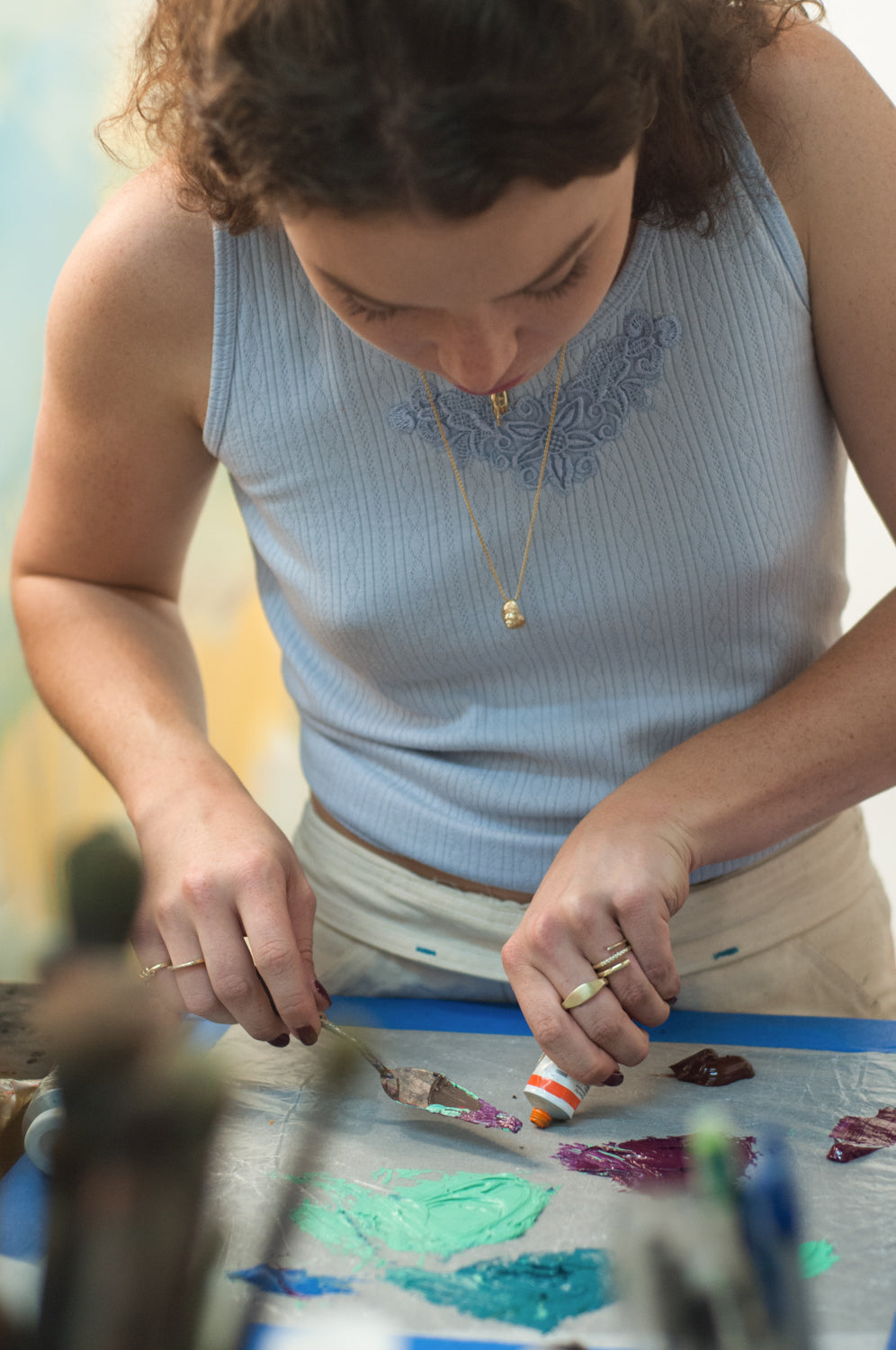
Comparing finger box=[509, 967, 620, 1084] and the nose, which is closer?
the nose

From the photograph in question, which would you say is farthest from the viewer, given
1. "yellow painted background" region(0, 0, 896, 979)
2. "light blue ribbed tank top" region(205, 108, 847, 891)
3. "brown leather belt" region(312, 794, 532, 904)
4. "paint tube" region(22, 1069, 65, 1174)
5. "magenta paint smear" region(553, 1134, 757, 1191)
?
"yellow painted background" region(0, 0, 896, 979)

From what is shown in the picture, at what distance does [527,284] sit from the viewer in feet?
1.74

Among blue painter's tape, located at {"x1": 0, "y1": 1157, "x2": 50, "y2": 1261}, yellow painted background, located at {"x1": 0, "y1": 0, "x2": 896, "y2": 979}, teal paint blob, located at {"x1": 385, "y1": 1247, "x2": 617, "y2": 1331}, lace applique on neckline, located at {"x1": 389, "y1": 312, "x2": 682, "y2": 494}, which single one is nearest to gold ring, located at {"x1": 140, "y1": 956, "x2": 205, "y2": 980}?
blue painter's tape, located at {"x1": 0, "y1": 1157, "x2": 50, "y2": 1261}

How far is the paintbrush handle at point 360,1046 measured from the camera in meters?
0.71

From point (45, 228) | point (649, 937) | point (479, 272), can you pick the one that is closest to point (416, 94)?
point (479, 272)

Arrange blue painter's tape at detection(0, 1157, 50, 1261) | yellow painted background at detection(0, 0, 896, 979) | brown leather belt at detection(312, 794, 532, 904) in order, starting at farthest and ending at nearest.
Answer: yellow painted background at detection(0, 0, 896, 979), brown leather belt at detection(312, 794, 532, 904), blue painter's tape at detection(0, 1157, 50, 1261)

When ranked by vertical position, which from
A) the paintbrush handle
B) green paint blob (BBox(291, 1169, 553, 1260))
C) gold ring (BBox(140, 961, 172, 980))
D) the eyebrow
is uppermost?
the eyebrow

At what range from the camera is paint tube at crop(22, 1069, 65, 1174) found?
51 cm

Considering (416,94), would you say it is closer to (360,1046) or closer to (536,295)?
(536,295)

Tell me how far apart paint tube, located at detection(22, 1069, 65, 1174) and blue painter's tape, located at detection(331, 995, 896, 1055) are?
0.24 metres

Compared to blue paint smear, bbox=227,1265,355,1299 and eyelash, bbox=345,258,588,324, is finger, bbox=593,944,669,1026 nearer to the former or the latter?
blue paint smear, bbox=227,1265,355,1299

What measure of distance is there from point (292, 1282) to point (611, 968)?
0.78ft

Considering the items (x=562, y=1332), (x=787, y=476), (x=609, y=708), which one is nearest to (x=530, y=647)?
(x=609, y=708)

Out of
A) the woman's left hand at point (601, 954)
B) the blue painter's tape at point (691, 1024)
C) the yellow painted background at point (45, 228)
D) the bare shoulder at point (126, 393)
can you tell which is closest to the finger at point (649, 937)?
Answer: the woman's left hand at point (601, 954)
